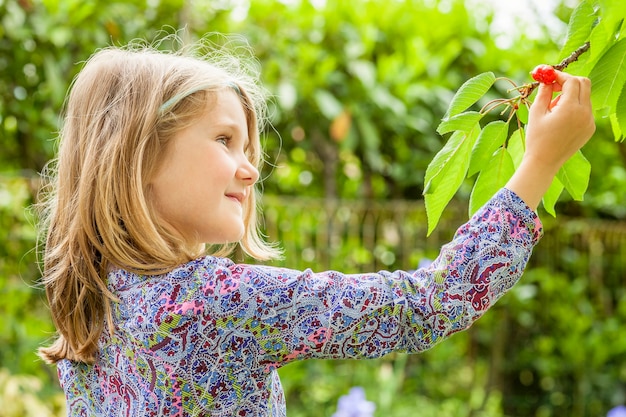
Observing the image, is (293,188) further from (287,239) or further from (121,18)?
(121,18)

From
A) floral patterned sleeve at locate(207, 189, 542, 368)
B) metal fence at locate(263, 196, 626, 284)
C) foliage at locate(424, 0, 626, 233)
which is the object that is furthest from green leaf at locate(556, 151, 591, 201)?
metal fence at locate(263, 196, 626, 284)

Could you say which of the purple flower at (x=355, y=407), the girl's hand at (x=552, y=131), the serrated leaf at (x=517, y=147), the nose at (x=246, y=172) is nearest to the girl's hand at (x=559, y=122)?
the girl's hand at (x=552, y=131)

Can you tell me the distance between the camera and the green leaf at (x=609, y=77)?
3.32ft

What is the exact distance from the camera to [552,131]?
1.01m

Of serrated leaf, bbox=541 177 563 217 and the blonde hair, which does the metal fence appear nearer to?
the blonde hair

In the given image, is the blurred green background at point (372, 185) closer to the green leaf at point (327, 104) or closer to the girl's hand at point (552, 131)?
the green leaf at point (327, 104)

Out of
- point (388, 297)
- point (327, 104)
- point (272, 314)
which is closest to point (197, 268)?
point (272, 314)

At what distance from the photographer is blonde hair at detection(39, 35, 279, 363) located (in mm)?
1194

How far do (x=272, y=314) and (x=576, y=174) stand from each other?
1.53 ft

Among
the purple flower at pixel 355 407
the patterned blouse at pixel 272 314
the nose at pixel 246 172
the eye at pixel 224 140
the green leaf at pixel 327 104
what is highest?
the eye at pixel 224 140

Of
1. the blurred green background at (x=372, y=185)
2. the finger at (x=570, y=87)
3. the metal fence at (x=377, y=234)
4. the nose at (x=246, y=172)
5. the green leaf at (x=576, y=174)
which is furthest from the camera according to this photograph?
the metal fence at (x=377, y=234)

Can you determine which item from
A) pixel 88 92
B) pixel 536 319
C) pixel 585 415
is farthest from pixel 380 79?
pixel 88 92

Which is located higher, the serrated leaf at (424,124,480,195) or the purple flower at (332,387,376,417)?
the serrated leaf at (424,124,480,195)

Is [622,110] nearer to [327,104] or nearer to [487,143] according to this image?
[487,143]
